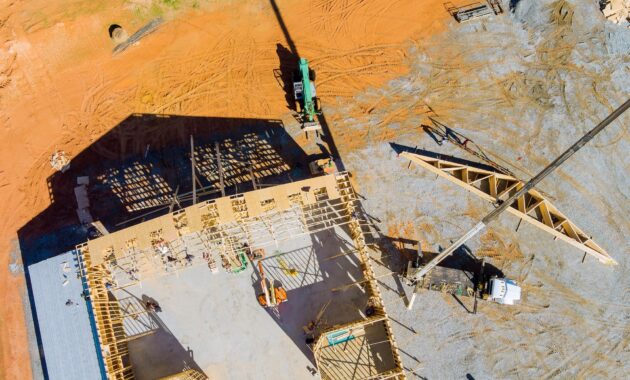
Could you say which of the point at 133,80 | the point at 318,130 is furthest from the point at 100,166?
the point at 318,130

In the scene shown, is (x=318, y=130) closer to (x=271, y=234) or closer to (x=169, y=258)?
(x=271, y=234)

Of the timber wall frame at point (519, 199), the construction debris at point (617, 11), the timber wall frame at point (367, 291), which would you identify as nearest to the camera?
the timber wall frame at point (367, 291)

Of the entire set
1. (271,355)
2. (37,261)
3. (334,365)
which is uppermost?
(37,261)

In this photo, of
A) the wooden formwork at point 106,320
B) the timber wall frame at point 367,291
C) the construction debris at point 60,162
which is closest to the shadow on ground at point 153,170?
the construction debris at point 60,162

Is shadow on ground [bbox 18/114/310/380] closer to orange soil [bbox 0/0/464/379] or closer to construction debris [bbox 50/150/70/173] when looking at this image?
construction debris [bbox 50/150/70/173]

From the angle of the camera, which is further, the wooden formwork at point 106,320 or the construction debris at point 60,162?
the construction debris at point 60,162

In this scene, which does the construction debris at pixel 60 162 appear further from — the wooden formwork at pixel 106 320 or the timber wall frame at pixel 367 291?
the timber wall frame at pixel 367 291

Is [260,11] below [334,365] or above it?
above
